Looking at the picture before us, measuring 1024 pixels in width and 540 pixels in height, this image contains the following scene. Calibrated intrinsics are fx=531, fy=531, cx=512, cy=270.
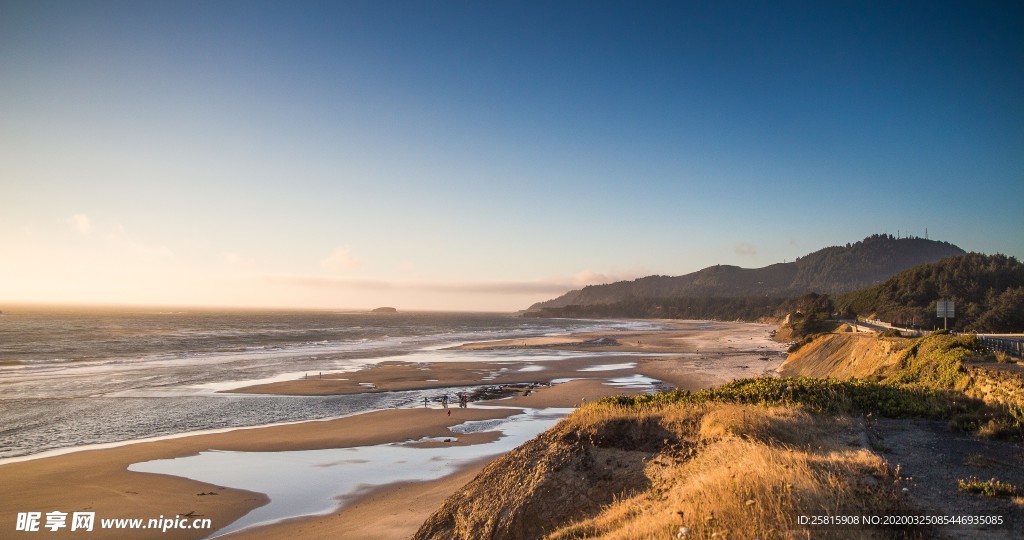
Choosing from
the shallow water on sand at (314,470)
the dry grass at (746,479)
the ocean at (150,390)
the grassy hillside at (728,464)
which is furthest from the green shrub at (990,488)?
the ocean at (150,390)

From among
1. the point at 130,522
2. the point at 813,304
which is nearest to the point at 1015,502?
the point at 130,522

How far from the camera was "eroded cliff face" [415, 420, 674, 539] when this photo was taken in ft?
33.8

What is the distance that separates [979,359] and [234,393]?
125 feet

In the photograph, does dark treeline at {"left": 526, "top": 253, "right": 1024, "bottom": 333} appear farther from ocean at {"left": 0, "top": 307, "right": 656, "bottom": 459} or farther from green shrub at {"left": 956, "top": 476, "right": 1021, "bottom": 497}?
green shrub at {"left": 956, "top": 476, "right": 1021, "bottom": 497}

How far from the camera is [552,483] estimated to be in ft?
35.5

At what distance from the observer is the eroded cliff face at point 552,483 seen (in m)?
10.3

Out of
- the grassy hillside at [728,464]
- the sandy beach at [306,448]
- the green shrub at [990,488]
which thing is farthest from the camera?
the sandy beach at [306,448]

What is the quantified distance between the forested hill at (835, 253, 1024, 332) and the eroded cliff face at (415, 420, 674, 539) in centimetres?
4635

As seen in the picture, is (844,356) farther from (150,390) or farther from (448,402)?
(150,390)

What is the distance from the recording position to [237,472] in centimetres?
1897

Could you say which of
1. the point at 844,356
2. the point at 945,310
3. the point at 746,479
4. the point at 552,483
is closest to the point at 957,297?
the point at 945,310

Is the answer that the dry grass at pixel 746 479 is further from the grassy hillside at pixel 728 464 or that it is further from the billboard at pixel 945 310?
the billboard at pixel 945 310

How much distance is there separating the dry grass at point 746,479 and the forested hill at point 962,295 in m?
44.8

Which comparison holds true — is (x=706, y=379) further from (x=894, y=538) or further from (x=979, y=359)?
(x=894, y=538)
